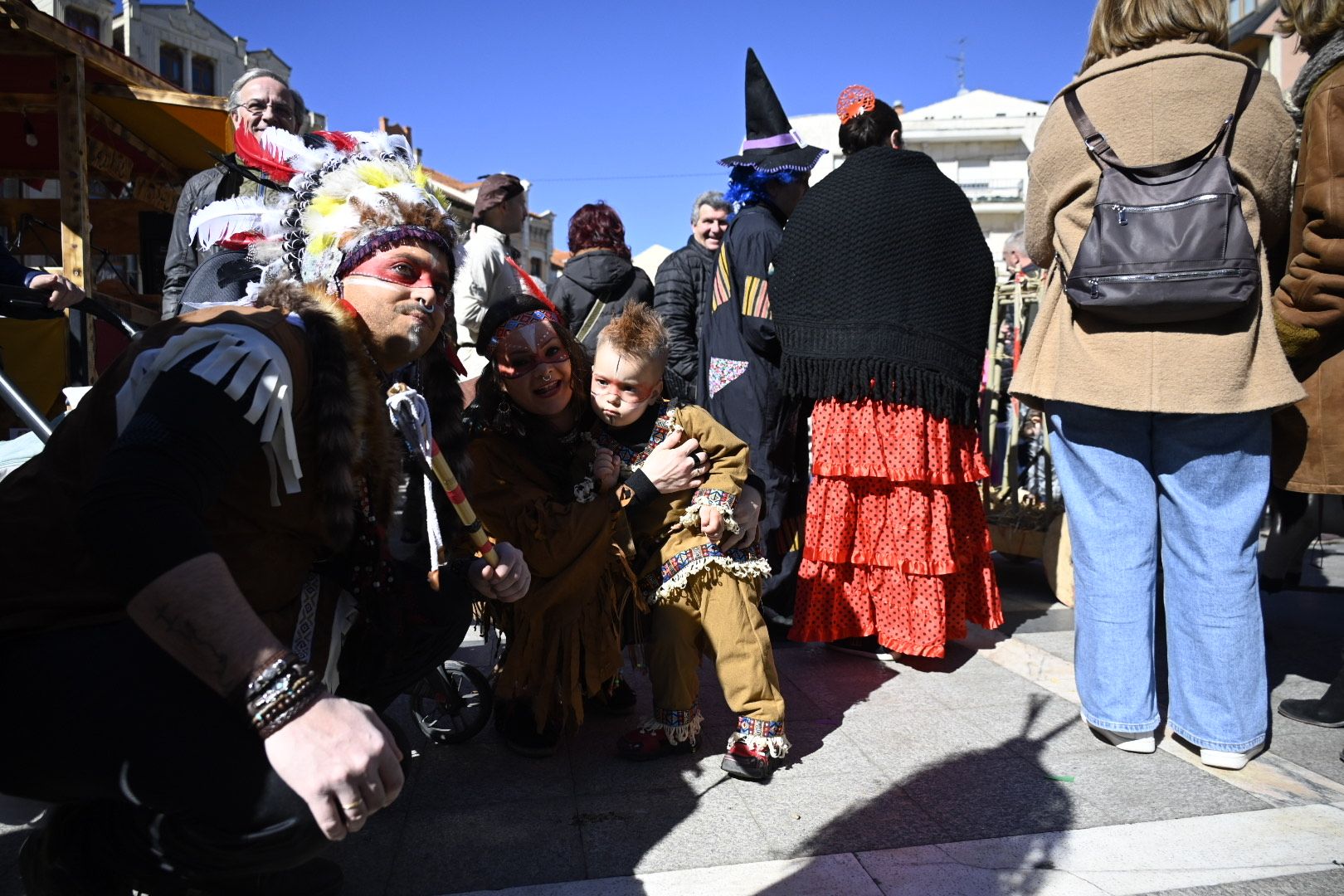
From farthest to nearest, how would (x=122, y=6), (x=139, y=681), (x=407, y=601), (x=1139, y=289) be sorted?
(x=122, y=6) → (x=1139, y=289) → (x=407, y=601) → (x=139, y=681)

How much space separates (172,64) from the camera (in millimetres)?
28359

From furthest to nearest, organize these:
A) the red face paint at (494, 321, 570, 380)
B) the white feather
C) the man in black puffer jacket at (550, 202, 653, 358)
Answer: the man in black puffer jacket at (550, 202, 653, 358)
the red face paint at (494, 321, 570, 380)
the white feather

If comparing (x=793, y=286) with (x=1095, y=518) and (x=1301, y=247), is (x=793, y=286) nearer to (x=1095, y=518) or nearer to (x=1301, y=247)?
(x=1095, y=518)

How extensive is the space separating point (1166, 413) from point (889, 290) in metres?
1.05

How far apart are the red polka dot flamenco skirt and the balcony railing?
43618 mm

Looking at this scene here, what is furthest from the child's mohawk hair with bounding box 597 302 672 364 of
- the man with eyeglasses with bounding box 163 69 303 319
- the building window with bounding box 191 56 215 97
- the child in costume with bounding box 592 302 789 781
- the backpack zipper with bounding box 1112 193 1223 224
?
the building window with bounding box 191 56 215 97

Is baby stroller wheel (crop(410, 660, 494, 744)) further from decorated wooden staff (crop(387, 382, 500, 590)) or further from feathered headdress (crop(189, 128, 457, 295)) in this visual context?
feathered headdress (crop(189, 128, 457, 295))

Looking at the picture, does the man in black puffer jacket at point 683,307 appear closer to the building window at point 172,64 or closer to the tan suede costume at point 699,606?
the tan suede costume at point 699,606

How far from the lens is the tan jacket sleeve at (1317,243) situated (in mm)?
2482

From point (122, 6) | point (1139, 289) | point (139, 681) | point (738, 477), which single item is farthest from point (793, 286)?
point (122, 6)

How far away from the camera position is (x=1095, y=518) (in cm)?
277

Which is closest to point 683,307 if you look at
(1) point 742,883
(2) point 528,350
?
(2) point 528,350

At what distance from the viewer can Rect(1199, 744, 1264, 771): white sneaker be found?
2541 millimetres

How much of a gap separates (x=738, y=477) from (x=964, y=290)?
1232 mm
